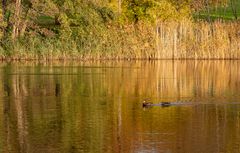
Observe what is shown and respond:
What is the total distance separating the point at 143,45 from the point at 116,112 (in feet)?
103

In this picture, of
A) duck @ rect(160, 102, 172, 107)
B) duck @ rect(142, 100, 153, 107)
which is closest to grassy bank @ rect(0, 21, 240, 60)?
duck @ rect(160, 102, 172, 107)

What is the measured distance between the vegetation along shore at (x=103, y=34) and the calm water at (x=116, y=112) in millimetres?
12274

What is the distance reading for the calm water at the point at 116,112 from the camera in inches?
725

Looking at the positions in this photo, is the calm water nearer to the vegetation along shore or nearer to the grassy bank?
the grassy bank

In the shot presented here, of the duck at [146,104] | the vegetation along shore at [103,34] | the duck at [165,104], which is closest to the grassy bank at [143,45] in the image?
the vegetation along shore at [103,34]

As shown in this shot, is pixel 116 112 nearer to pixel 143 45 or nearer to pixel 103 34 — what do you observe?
pixel 143 45

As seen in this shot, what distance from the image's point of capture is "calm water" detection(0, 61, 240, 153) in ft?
60.4

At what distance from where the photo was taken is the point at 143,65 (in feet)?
157

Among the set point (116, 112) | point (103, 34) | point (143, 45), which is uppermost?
point (103, 34)

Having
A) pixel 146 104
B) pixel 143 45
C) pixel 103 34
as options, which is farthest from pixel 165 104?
pixel 103 34

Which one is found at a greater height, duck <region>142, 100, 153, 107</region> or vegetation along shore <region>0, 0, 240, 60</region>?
vegetation along shore <region>0, 0, 240, 60</region>

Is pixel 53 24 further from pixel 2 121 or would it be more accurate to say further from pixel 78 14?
pixel 2 121

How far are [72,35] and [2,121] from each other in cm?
3504

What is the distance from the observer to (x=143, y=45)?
55.1 meters
